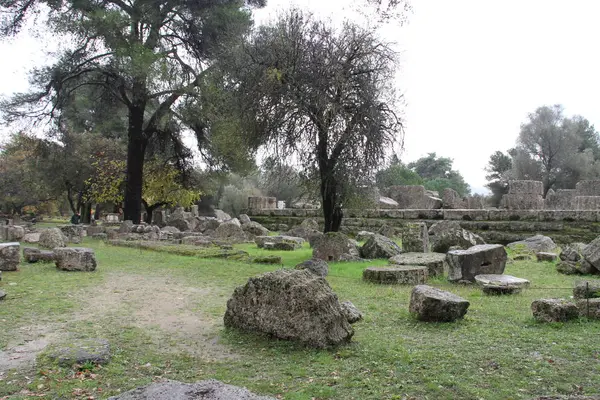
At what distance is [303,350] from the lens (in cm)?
462

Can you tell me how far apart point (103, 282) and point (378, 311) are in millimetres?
4925

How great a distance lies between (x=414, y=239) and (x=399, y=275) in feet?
9.47

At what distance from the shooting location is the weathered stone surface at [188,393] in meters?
2.60

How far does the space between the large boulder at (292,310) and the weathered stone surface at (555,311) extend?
2.23 m

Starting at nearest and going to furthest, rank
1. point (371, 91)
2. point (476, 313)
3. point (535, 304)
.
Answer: point (535, 304), point (476, 313), point (371, 91)

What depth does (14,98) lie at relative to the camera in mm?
19078

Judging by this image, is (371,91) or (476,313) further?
(371,91)

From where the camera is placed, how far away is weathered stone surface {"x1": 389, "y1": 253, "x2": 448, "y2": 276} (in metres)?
9.34

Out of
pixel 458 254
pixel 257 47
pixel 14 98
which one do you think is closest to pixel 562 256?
pixel 458 254

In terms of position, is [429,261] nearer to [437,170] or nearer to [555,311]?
[555,311]

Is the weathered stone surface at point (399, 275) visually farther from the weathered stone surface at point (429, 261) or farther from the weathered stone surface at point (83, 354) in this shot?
the weathered stone surface at point (83, 354)

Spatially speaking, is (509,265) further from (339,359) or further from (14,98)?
(14,98)

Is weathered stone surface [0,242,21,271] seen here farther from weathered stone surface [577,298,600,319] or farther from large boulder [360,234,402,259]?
weathered stone surface [577,298,600,319]

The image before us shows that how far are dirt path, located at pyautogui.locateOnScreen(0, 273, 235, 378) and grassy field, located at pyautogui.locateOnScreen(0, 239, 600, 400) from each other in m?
0.02
